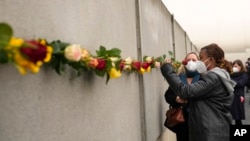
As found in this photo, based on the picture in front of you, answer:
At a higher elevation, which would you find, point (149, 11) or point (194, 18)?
point (194, 18)

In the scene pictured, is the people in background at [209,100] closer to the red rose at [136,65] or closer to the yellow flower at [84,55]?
the red rose at [136,65]

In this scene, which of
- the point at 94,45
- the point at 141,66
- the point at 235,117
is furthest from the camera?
the point at 235,117

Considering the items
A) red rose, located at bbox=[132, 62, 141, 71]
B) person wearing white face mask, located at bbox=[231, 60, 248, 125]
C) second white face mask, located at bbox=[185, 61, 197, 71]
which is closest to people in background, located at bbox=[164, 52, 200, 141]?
second white face mask, located at bbox=[185, 61, 197, 71]

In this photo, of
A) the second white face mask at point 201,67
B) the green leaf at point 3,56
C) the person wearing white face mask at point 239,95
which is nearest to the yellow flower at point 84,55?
the green leaf at point 3,56

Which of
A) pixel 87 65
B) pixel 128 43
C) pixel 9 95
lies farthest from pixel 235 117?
pixel 9 95

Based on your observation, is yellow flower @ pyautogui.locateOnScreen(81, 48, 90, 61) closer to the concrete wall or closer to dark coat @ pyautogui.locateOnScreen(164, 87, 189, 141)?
the concrete wall

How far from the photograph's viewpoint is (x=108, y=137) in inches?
69.3

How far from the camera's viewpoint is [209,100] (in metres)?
2.34

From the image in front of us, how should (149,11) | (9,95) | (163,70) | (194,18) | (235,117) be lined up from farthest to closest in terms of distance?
(194,18) < (235,117) < (149,11) < (163,70) < (9,95)

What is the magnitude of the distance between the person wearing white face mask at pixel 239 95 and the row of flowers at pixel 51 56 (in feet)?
11.8

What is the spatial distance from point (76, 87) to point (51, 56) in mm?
327

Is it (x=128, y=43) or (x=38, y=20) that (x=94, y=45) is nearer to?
(x=38, y=20)

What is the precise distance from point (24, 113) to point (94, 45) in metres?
0.66

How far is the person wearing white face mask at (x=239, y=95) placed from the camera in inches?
206
